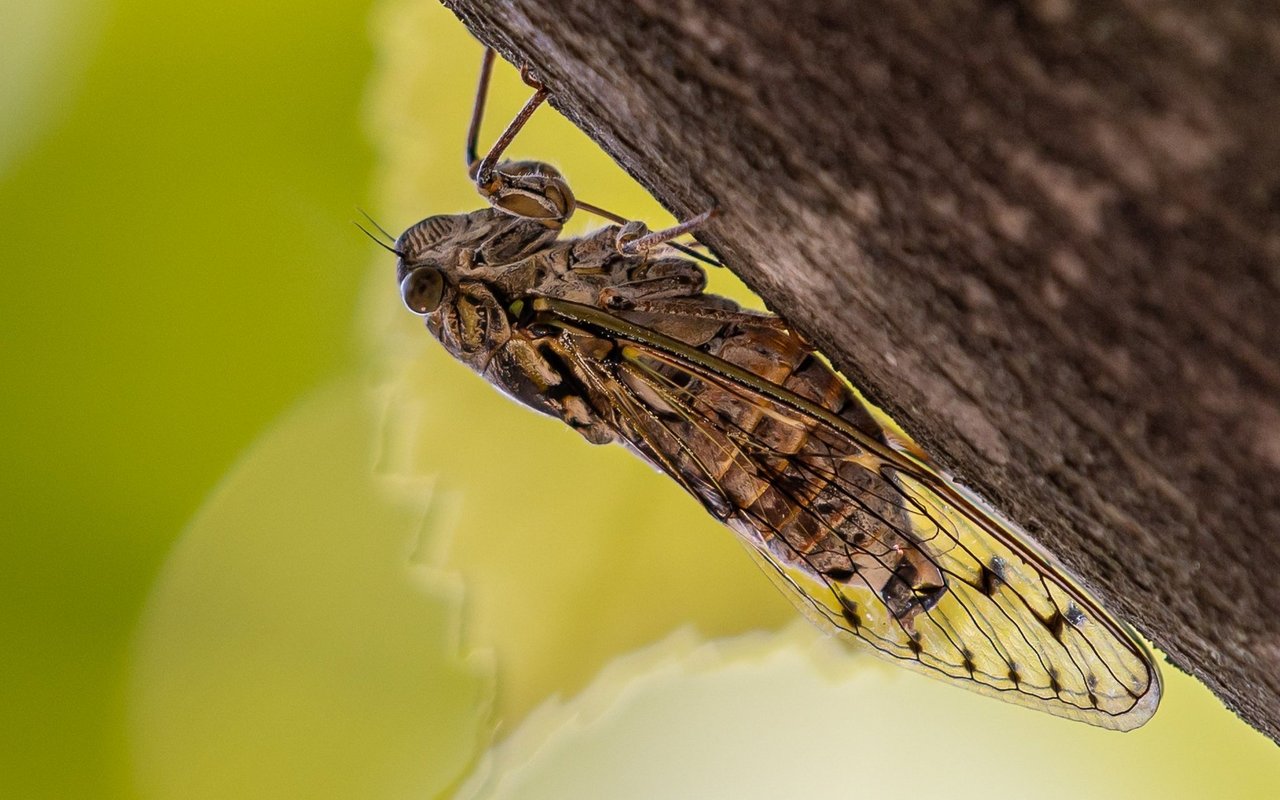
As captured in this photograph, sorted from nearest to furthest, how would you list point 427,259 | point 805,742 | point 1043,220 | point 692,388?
1. point 1043,220
2. point 692,388
3. point 427,259
4. point 805,742

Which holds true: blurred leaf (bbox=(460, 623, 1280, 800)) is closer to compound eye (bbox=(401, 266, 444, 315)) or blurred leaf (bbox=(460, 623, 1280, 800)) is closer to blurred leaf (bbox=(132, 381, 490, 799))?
blurred leaf (bbox=(132, 381, 490, 799))

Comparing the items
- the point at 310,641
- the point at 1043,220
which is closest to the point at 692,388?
the point at 1043,220

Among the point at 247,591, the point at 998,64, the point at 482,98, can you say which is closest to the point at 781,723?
the point at 247,591

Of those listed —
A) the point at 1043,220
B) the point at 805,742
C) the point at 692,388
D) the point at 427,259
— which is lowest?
the point at 805,742

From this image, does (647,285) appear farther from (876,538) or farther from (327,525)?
(327,525)

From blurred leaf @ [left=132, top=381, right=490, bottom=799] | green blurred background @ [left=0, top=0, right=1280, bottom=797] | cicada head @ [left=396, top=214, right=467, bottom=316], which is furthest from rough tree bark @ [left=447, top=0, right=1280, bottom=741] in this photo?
blurred leaf @ [left=132, top=381, right=490, bottom=799]

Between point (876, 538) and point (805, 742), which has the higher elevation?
point (876, 538)

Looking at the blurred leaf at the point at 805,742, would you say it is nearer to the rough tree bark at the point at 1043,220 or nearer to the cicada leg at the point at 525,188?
the cicada leg at the point at 525,188

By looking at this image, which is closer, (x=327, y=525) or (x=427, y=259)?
(x=427, y=259)
